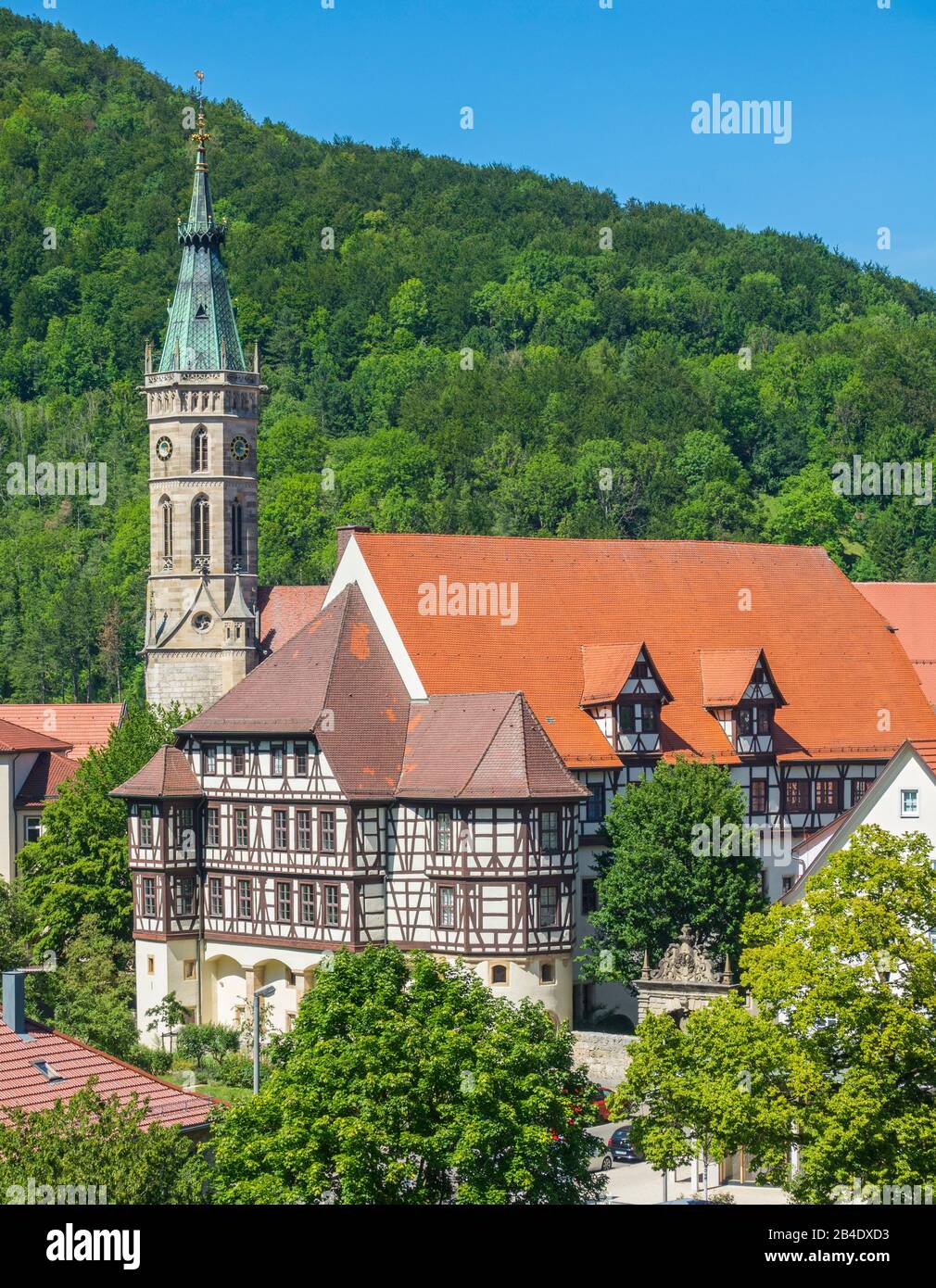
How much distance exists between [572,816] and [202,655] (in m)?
32.7

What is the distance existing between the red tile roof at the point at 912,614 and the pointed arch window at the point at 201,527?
23384 millimetres

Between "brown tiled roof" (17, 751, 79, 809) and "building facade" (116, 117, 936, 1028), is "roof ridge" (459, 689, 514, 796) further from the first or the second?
"brown tiled roof" (17, 751, 79, 809)

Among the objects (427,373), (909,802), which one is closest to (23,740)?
(909,802)

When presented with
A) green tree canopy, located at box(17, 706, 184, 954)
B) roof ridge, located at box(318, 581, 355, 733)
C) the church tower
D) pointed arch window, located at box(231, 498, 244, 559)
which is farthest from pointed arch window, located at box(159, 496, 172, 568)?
roof ridge, located at box(318, 581, 355, 733)

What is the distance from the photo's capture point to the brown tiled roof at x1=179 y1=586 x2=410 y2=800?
53156 millimetres

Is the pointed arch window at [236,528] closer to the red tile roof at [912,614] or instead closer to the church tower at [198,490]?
the church tower at [198,490]

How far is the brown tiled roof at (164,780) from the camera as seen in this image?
183 feet

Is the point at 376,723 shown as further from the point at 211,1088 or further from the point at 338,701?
the point at 211,1088

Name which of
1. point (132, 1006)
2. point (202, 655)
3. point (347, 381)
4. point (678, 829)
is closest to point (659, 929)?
point (678, 829)

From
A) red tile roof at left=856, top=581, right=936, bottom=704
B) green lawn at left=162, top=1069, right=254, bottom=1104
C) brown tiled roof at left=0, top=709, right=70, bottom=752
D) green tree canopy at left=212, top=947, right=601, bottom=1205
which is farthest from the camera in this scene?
brown tiled roof at left=0, top=709, right=70, bottom=752

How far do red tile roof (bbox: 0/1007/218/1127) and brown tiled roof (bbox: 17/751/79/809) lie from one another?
35.0 metres

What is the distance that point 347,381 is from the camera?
16862 cm

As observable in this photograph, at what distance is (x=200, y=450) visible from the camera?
83562 mm

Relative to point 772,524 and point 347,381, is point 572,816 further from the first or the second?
point 347,381
